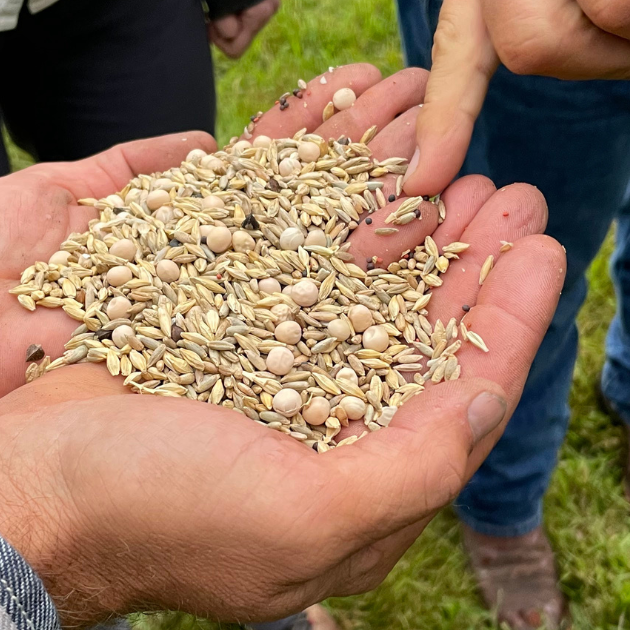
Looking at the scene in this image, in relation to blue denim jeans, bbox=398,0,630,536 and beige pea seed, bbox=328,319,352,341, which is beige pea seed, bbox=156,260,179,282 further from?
blue denim jeans, bbox=398,0,630,536

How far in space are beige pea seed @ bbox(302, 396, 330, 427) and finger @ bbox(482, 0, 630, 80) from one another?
774 mm

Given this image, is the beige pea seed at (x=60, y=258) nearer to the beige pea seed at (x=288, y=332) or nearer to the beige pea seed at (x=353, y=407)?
the beige pea seed at (x=288, y=332)

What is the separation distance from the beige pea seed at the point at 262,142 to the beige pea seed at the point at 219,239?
36 centimetres

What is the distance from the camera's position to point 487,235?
1.47 m

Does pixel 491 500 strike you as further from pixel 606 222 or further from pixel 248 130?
pixel 248 130

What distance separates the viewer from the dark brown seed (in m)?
1.44

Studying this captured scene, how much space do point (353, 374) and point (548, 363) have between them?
72 centimetres

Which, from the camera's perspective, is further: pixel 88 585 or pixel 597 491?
pixel 597 491

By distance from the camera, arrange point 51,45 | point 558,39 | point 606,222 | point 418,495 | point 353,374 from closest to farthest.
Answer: point 418,495 < point 558,39 < point 353,374 < point 606,222 < point 51,45

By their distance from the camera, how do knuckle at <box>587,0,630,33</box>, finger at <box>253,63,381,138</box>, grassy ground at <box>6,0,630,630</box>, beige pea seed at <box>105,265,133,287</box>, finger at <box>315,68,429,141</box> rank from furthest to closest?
grassy ground at <box>6,0,630,630</box> → finger at <box>253,63,381,138</box> → finger at <box>315,68,429,141</box> → beige pea seed at <box>105,265,133,287</box> → knuckle at <box>587,0,630,33</box>

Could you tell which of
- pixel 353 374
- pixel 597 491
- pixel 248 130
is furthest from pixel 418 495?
pixel 597 491

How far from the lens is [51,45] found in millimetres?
1967

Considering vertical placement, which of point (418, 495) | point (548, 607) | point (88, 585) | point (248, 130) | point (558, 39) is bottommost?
point (548, 607)

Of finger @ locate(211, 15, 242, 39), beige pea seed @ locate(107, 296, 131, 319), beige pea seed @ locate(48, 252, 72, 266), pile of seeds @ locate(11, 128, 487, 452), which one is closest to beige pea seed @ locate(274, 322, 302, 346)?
pile of seeds @ locate(11, 128, 487, 452)
